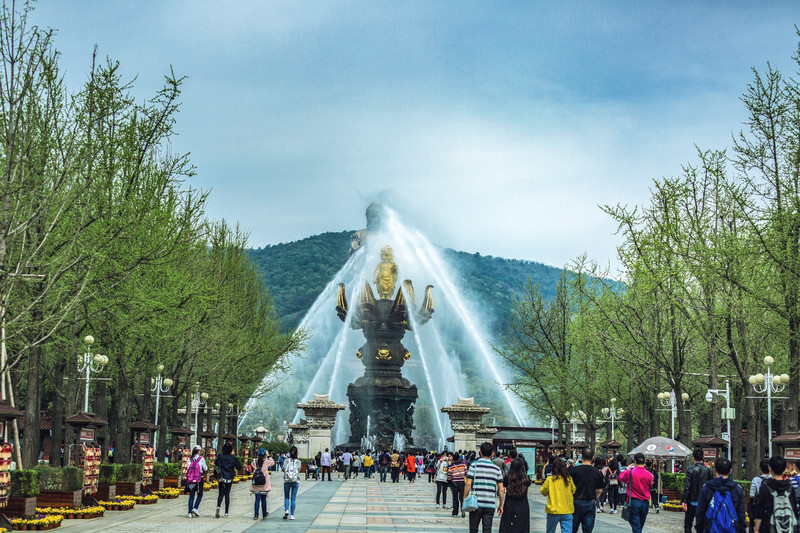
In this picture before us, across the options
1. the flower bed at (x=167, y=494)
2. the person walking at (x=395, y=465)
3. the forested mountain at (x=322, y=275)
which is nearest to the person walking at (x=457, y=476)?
the flower bed at (x=167, y=494)

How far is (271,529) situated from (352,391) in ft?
134

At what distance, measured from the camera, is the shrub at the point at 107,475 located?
2302cm

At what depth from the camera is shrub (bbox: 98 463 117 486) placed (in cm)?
2302

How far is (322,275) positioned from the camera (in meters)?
157

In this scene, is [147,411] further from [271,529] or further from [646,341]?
[646,341]

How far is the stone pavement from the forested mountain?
343 feet

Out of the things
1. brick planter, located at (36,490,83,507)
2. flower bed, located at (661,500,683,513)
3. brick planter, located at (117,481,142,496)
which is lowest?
flower bed, located at (661,500,683,513)

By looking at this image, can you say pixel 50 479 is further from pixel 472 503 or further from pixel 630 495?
pixel 630 495

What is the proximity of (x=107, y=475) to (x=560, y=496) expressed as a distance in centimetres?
1441

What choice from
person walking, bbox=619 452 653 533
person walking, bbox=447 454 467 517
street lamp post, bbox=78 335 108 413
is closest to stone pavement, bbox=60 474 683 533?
person walking, bbox=447 454 467 517

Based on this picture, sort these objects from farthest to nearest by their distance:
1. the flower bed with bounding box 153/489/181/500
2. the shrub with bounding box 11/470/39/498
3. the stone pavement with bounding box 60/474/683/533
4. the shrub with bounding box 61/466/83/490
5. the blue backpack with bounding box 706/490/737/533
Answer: the flower bed with bounding box 153/489/181/500 < the shrub with bounding box 61/466/83/490 < the stone pavement with bounding box 60/474/683/533 < the shrub with bounding box 11/470/39/498 < the blue backpack with bounding box 706/490/737/533

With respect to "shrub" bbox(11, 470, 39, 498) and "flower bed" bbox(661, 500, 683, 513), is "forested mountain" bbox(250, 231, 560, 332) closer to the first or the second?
"flower bed" bbox(661, 500, 683, 513)

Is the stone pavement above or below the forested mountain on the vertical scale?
below

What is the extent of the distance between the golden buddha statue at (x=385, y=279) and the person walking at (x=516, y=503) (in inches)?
1900
